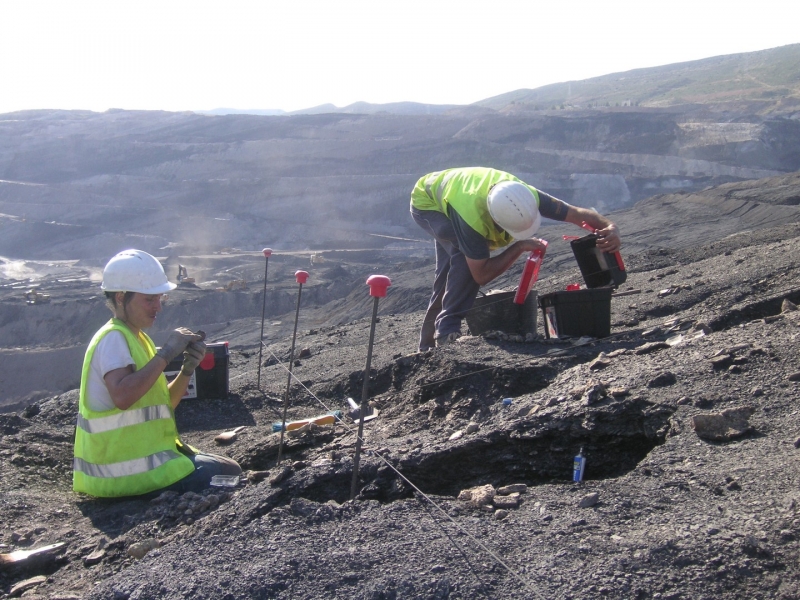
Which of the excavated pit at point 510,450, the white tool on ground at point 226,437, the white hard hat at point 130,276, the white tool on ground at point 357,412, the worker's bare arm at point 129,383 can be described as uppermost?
the white hard hat at point 130,276

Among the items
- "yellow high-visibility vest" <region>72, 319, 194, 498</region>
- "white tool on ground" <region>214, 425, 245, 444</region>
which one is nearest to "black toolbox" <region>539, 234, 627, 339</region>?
"white tool on ground" <region>214, 425, 245, 444</region>

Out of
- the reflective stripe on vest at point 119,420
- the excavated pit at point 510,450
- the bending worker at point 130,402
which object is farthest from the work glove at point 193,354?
the excavated pit at point 510,450

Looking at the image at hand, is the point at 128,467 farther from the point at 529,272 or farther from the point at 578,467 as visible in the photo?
the point at 529,272

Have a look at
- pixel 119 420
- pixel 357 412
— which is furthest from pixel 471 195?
pixel 119 420

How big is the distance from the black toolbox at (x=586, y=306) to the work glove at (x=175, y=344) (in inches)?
98.3

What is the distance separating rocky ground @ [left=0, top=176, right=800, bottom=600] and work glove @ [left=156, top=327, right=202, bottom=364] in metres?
0.61

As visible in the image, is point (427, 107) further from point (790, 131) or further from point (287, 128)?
point (790, 131)

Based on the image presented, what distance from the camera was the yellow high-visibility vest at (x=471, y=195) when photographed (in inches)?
179

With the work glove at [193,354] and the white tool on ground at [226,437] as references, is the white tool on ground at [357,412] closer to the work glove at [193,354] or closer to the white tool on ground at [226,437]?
the white tool on ground at [226,437]

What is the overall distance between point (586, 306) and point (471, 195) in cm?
110

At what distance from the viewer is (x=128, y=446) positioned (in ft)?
11.0

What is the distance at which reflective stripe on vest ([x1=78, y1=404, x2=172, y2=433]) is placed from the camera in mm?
3287

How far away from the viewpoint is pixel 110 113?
206 ft

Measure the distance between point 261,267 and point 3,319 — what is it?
7.88 metres
